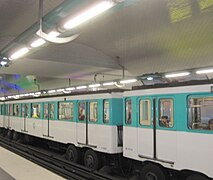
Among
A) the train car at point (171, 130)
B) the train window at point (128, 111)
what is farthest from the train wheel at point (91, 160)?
the train window at point (128, 111)

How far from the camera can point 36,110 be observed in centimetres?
1391

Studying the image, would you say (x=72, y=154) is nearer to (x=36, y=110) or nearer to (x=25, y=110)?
(x=36, y=110)

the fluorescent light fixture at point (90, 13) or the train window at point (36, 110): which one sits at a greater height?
the fluorescent light fixture at point (90, 13)

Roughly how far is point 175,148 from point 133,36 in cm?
634

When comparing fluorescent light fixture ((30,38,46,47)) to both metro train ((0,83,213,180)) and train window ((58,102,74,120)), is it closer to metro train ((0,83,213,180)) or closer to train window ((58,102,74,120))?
metro train ((0,83,213,180))

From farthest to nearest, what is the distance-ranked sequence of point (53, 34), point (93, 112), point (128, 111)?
1. point (93, 112)
2. point (128, 111)
3. point (53, 34)

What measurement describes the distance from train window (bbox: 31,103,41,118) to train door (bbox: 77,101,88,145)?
4.19 metres

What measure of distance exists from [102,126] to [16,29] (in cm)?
514

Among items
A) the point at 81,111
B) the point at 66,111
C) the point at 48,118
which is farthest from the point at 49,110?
the point at 81,111

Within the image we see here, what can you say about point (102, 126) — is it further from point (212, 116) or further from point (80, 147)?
point (212, 116)

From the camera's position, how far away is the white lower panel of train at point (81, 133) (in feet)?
27.3

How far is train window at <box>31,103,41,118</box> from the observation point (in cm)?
1351

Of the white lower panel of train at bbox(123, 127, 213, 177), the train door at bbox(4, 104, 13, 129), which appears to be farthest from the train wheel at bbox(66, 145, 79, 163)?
the train door at bbox(4, 104, 13, 129)

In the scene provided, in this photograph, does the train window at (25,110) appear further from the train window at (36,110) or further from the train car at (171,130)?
the train car at (171,130)
